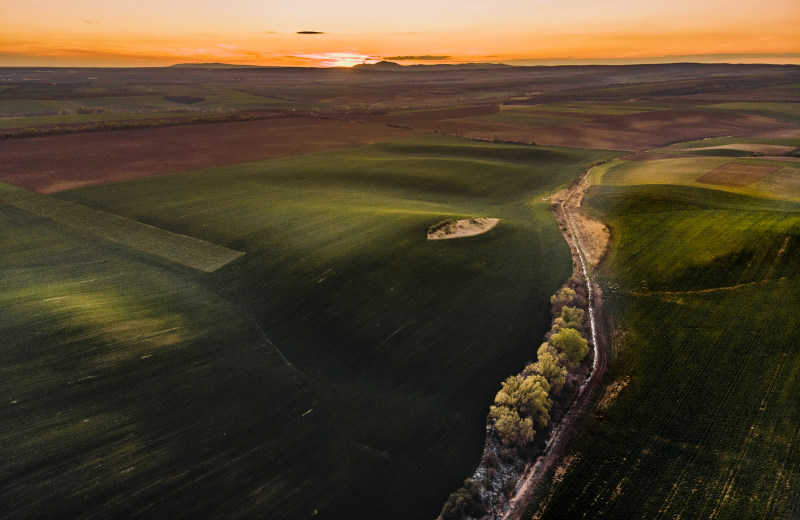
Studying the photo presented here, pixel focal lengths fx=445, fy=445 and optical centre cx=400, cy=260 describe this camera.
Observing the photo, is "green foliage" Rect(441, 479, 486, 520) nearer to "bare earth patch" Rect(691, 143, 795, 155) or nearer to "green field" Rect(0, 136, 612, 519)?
"green field" Rect(0, 136, 612, 519)

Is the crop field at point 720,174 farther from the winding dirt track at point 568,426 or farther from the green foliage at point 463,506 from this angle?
the green foliage at point 463,506

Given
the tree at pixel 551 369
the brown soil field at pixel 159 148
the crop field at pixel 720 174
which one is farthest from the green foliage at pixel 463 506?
the brown soil field at pixel 159 148

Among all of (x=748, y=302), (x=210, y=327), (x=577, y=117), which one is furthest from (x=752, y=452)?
(x=577, y=117)

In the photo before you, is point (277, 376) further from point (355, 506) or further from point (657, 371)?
point (657, 371)

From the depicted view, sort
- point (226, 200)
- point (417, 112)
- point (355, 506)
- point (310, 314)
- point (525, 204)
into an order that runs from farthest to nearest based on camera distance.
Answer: point (417, 112), point (525, 204), point (226, 200), point (310, 314), point (355, 506)

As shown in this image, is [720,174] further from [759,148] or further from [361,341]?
[361,341]
